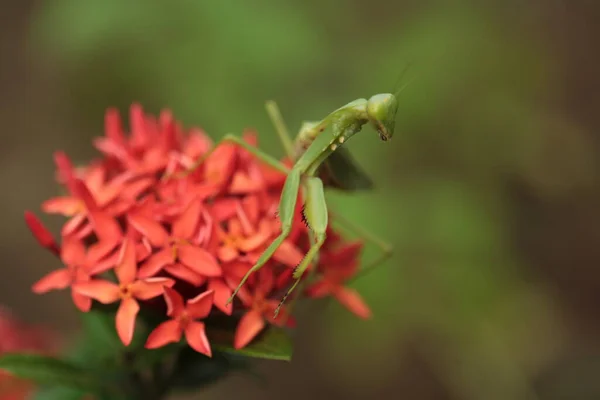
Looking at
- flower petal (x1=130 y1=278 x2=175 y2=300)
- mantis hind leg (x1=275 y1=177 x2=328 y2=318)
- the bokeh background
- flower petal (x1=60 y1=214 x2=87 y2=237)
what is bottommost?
the bokeh background

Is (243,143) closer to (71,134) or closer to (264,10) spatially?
(264,10)

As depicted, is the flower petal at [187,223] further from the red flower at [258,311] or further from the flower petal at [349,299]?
the flower petal at [349,299]

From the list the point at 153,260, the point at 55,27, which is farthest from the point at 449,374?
the point at 55,27

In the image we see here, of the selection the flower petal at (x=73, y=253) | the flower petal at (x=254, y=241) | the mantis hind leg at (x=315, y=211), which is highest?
the flower petal at (x=73, y=253)

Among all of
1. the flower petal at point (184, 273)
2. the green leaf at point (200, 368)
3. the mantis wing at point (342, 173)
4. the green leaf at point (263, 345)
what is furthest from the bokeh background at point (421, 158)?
the flower petal at point (184, 273)

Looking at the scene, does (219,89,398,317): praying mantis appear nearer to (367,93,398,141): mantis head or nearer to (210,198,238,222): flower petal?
(367,93,398,141): mantis head

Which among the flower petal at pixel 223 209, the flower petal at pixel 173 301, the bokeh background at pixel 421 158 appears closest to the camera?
the flower petal at pixel 173 301

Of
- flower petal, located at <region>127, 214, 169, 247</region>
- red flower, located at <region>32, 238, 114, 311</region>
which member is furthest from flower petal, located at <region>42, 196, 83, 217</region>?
flower petal, located at <region>127, 214, 169, 247</region>
